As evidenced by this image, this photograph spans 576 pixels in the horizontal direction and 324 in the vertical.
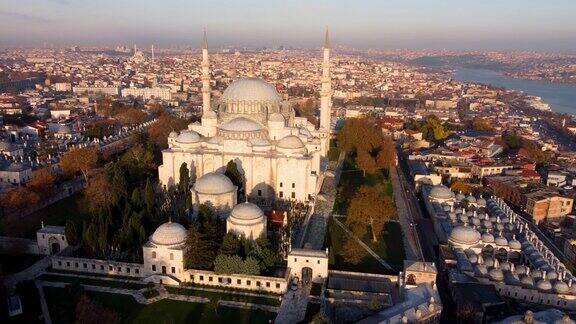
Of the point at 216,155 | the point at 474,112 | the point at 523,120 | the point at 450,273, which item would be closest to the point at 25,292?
the point at 216,155

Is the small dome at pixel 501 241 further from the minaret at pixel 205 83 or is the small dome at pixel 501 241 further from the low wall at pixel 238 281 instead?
the minaret at pixel 205 83

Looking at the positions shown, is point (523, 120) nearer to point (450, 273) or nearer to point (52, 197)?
point (450, 273)

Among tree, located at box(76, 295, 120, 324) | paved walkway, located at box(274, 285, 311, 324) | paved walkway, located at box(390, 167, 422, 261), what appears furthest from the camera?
paved walkway, located at box(390, 167, 422, 261)

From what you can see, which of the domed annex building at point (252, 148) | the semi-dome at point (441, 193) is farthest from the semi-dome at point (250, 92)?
the semi-dome at point (441, 193)

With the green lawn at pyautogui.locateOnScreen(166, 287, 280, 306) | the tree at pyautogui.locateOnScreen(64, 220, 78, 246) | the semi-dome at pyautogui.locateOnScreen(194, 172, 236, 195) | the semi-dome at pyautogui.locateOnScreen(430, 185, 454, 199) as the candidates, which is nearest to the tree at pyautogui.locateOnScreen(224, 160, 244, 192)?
the semi-dome at pyautogui.locateOnScreen(194, 172, 236, 195)

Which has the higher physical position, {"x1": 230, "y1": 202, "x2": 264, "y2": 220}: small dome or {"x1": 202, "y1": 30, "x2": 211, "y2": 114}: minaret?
{"x1": 202, "y1": 30, "x2": 211, "y2": 114}: minaret

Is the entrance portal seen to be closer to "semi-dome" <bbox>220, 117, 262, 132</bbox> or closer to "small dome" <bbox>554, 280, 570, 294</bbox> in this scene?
"small dome" <bbox>554, 280, 570, 294</bbox>
